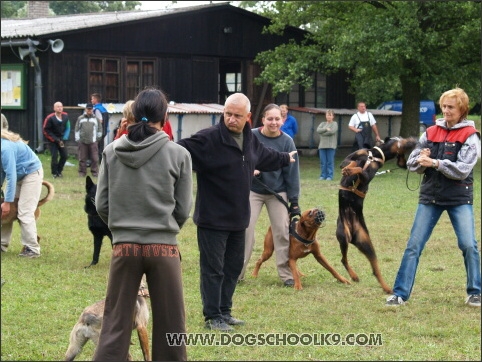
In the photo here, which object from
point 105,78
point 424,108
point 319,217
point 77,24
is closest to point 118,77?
point 105,78

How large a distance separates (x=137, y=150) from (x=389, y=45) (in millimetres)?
18858

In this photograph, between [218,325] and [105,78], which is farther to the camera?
[105,78]

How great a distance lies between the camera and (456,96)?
774cm

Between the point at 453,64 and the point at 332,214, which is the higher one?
the point at 453,64

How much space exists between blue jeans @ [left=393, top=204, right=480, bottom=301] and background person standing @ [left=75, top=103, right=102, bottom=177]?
44.0ft

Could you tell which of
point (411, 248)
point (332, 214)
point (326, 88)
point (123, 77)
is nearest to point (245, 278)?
point (411, 248)

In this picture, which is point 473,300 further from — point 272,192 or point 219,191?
point 219,191

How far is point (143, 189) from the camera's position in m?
5.23

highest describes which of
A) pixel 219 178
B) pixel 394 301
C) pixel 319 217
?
pixel 219 178

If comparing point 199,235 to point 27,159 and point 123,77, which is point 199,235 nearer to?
point 27,159

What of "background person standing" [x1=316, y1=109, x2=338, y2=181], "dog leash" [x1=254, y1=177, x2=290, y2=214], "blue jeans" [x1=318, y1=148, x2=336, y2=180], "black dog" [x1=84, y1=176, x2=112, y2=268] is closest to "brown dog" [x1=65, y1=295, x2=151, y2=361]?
"dog leash" [x1=254, y1=177, x2=290, y2=214]

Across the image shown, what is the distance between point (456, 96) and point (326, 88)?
25255 millimetres

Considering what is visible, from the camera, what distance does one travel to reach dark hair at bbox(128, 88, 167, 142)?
5.30 meters

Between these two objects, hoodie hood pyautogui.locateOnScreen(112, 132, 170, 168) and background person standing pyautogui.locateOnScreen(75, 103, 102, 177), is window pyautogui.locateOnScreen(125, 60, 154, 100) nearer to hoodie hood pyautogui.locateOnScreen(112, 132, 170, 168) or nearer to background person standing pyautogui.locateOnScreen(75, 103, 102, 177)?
background person standing pyautogui.locateOnScreen(75, 103, 102, 177)
